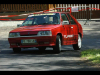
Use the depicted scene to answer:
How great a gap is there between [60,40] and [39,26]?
3.07 feet

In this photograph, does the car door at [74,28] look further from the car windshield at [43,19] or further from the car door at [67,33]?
the car windshield at [43,19]

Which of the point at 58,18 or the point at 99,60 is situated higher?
the point at 58,18

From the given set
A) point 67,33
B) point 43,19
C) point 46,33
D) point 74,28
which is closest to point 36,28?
point 46,33

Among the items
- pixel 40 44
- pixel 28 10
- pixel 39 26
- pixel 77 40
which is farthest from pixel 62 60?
pixel 28 10

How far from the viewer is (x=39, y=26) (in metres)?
13.6

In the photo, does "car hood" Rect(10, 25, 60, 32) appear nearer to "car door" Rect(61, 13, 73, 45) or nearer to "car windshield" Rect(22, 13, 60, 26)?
"car windshield" Rect(22, 13, 60, 26)

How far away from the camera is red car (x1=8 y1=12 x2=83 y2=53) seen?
12930 mm

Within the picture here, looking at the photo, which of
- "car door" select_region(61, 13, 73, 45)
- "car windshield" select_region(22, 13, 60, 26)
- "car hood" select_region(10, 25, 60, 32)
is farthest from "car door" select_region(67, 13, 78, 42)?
"car hood" select_region(10, 25, 60, 32)

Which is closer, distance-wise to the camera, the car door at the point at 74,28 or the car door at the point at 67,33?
the car door at the point at 67,33

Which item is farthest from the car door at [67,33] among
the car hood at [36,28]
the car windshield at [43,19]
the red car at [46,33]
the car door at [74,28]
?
the car hood at [36,28]

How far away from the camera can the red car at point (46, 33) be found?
12.9 metres
